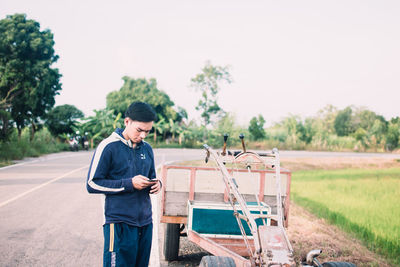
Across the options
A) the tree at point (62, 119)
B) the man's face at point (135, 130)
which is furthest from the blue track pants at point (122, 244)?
the tree at point (62, 119)

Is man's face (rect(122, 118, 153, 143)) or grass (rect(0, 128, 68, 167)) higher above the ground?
man's face (rect(122, 118, 153, 143))

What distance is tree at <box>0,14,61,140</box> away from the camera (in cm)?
2220

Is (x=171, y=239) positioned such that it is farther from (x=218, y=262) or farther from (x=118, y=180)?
(x=118, y=180)

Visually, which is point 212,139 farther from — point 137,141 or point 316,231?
point 137,141

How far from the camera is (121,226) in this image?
270 cm

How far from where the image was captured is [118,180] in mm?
2689

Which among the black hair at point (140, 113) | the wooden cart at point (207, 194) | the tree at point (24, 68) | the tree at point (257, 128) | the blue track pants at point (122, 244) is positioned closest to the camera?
the blue track pants at point (122, 244)

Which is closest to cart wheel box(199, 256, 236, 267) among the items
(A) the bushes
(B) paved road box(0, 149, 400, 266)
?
(B) paved road box(0, 149, 400, 266)

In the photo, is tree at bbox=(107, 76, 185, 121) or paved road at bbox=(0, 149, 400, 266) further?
tree at bbox=(107, 76, 185, 121)

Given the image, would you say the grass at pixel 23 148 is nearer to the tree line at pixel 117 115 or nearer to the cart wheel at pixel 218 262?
the tree line at pixel 117 115

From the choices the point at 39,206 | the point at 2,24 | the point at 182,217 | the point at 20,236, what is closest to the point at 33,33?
the point at 2,24

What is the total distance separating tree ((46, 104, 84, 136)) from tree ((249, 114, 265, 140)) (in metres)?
22.0

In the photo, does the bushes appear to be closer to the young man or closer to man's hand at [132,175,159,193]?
the young man

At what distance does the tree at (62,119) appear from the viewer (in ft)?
110
